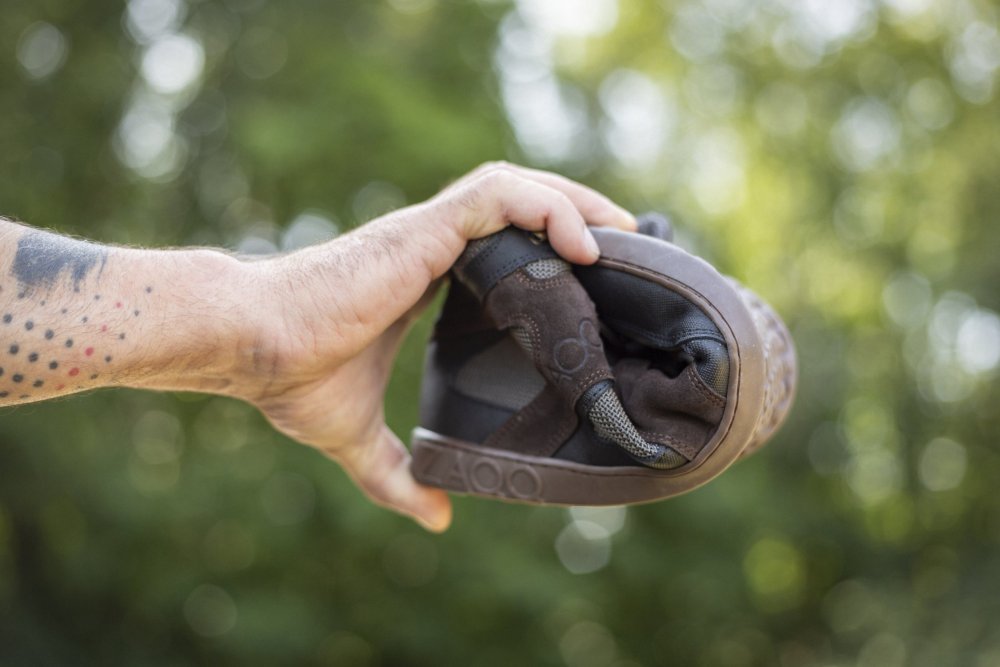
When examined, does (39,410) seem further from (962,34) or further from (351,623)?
(962,34)

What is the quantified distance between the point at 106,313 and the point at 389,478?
3.44 feet

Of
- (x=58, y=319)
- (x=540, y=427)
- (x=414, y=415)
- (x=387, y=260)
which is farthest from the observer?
(x=414, y=415)

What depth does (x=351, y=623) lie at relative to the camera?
11.6 meters

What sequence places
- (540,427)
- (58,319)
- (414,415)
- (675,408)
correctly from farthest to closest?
(414,415) < (540,427) < (675,408) < (58,319)

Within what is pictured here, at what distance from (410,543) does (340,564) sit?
87 centimetres

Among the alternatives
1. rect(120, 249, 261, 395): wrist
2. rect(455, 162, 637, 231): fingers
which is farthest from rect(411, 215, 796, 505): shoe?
rect(120, 249, 261, 395): wrist

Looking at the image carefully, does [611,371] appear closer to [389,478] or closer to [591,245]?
[591,245]

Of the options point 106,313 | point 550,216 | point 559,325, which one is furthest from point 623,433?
point 106,313

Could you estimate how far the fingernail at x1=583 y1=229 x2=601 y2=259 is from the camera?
7.63 ft

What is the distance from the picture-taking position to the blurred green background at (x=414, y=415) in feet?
34.8

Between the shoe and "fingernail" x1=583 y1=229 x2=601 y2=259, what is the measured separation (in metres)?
0.03

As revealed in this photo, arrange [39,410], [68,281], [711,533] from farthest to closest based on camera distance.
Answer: [711,533], [39,410], [68,281]

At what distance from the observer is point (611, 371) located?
230 cm

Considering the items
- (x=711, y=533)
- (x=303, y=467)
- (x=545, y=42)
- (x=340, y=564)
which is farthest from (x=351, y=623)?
(x=545, y=42)
